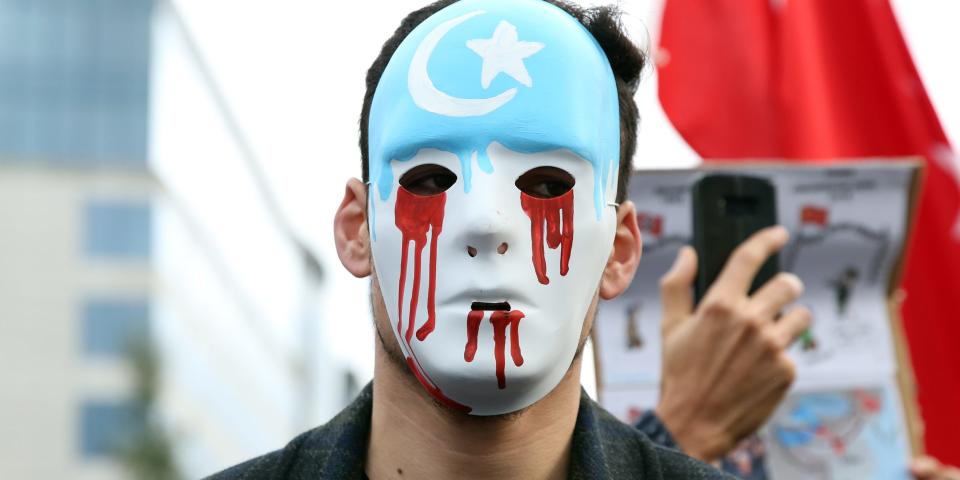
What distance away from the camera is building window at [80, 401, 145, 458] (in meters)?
46.8

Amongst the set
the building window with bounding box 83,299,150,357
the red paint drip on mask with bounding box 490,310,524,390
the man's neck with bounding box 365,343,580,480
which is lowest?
the building window with bounding box 83,299,150,357

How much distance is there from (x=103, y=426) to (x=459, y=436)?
47.0 m

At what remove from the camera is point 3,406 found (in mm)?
51125

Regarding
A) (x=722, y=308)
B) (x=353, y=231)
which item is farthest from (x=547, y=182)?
(x=722, y=308)

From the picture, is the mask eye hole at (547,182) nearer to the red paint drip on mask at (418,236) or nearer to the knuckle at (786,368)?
the red paint drip on mask at (418,236)

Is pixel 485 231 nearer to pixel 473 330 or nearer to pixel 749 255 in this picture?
pixel 473 330

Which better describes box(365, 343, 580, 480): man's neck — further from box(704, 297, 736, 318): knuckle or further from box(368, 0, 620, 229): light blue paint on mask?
box(704, 297, 736, 318): knuckle

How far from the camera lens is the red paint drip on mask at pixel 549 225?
10.3ft

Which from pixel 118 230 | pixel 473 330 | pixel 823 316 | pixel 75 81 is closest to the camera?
pixel 473 330

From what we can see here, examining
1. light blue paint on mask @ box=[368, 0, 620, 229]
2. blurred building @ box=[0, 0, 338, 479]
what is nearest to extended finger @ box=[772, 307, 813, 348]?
light blue paint on mask @ box=[368, 0, 620, 229]

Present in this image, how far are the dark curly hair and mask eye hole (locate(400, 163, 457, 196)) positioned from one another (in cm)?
24

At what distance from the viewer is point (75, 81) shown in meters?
53.2

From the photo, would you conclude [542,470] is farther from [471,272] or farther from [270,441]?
[270,441]

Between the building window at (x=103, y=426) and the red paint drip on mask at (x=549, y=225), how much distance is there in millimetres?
44439
